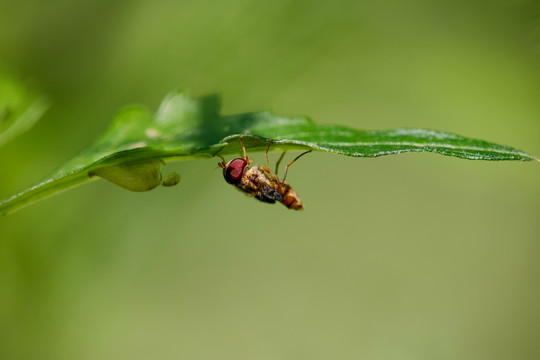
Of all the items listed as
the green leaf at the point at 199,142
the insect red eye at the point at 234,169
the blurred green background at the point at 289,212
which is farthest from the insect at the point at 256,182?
the blurred green background at the point at 289,212

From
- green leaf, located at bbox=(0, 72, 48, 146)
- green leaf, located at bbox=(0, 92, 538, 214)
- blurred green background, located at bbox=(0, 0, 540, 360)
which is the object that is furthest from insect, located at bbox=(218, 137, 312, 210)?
blurred green background, located at bbox=(0, 0, 540, 360)

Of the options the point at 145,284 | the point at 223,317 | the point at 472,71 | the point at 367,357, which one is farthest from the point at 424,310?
the point at 145,284

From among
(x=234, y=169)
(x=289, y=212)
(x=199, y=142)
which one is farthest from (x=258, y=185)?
(x=289, y=212)

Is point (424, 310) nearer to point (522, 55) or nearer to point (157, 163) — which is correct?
point (522, 55)

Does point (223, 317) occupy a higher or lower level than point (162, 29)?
lower

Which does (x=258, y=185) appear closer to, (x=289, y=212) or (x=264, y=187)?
(x=264, y=187)
